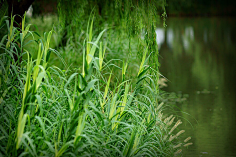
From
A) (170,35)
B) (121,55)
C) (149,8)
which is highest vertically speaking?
(149,8)

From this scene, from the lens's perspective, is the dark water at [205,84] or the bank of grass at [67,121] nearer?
the bank of grass at [67,121]

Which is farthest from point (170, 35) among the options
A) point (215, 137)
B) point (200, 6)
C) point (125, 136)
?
point (125, 136)

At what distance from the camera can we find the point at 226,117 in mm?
6320

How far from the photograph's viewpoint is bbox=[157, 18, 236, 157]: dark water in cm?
512

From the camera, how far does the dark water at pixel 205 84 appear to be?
512 centimetres

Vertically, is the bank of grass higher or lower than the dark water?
higher

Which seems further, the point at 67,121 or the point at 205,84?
the point at 205,84

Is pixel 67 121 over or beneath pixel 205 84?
over

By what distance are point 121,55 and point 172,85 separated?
8.18 feet

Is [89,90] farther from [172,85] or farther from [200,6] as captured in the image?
[200,6]

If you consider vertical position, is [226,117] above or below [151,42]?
below

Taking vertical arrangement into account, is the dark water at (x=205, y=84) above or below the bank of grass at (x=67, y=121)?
below

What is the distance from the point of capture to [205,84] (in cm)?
920

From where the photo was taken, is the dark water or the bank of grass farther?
the dark water
